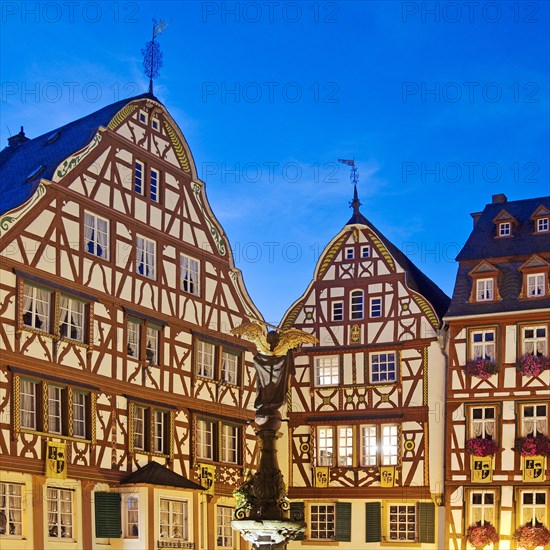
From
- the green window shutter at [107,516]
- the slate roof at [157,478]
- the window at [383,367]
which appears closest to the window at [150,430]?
the slate roof at [157,478]

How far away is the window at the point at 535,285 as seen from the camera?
35.1m

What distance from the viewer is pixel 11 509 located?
2575 centimetres

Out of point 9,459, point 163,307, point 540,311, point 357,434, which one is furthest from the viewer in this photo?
point 357,434

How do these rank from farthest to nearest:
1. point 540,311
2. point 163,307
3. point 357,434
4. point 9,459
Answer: point 357,434, point 540,311, point 163,307, point 9,459

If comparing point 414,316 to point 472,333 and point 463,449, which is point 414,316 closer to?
point 472,333

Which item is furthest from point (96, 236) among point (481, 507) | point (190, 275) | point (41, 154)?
point (481, 507)

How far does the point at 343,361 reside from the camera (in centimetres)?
3759

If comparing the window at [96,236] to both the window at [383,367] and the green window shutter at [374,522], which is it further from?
the green window shutter at [374,522]

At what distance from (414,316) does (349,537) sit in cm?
712

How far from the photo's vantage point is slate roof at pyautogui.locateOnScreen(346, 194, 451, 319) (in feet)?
123

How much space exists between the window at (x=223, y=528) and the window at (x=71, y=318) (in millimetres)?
7544

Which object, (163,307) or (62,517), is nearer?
(62,517)

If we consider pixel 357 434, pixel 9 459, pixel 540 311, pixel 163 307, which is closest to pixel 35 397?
pixel 9 459

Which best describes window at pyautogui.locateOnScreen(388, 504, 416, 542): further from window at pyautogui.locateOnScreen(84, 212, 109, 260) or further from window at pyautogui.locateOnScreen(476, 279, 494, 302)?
window at pyautogui.locateOnScreen(84, 212, 109, 260)
